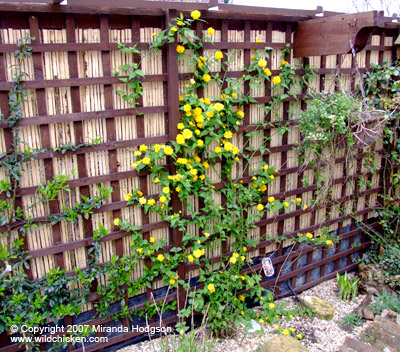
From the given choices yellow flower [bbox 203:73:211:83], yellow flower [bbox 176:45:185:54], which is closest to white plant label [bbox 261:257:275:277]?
yellow flower [bbox 203:73:211:83]

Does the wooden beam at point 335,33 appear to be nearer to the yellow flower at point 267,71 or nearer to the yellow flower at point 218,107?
the yellow flower at point 267,71

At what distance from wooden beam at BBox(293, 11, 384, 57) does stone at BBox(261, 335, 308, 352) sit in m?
2.16

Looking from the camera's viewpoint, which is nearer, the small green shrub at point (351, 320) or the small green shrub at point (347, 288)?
the small green shrub at point (351, 320)

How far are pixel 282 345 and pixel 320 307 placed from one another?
33.9 inches

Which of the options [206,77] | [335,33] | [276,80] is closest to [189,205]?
[206,77]

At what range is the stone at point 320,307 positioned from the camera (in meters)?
3.42

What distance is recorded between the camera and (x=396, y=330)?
299 cm

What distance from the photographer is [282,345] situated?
9.05ft

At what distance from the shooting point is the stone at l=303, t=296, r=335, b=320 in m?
3.42

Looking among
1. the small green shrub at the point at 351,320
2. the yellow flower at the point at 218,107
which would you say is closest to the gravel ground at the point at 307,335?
the small green shrub at the point at 351,320

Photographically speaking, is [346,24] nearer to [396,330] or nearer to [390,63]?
[390,63]

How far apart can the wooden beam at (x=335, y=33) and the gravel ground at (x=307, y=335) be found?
2242 mm

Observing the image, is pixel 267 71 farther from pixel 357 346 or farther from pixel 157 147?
pixel 357 346

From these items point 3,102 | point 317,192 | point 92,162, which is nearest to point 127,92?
point 92,162
